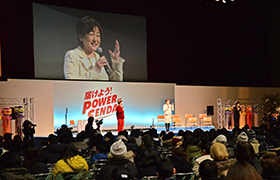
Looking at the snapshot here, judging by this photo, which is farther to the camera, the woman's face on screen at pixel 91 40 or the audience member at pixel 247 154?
the woman's face on screen at pixel 91 40

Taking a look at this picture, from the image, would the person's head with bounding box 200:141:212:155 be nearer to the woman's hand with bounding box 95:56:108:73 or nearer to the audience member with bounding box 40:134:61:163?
the audience member with bounding box 40:134:61:163

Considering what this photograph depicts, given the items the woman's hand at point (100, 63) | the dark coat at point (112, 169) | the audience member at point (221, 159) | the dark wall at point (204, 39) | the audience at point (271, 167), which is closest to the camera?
the audience at point (271, 167)

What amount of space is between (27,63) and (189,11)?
7.97 metres

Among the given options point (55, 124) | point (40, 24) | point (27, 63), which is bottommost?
point (55, 124)

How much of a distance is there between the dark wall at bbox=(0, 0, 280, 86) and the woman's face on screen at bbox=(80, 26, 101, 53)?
1067mm

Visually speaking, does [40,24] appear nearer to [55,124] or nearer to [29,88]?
[29,88]

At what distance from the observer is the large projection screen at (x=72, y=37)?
12.5 m

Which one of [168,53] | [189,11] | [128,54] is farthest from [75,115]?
[189,11]

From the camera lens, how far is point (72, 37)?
13148mm

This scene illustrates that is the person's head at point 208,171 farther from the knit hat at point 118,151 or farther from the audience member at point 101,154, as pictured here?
the audience member at point 101,154

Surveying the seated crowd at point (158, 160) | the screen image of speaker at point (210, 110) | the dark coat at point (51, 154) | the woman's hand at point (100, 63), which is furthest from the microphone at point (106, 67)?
the dark coat at point (51, 154)

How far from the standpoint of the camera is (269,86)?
18.1 metres

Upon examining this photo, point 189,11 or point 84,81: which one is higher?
point 189,11

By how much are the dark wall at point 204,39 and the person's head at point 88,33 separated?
640 millimetres
